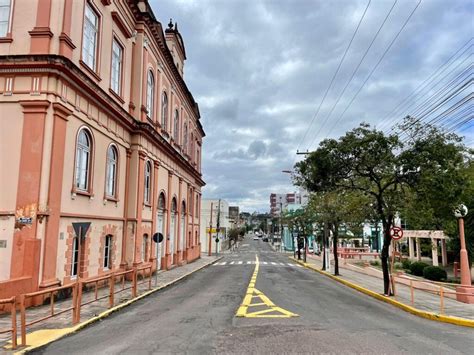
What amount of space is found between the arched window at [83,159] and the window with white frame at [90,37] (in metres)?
2.91

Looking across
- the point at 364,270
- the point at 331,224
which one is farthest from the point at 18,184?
the point at 364,270

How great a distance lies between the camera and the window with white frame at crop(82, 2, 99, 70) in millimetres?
15512

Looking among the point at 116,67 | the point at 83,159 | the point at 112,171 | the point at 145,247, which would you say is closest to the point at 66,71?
the point at 83,159

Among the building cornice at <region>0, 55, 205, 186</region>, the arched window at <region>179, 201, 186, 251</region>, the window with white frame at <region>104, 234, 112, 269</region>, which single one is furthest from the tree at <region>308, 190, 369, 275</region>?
the building cornice at <region>0, 55, 205, 186</region>

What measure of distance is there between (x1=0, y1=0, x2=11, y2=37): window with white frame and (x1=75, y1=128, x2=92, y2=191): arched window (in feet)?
13.8

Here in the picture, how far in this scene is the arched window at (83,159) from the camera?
15188 mm

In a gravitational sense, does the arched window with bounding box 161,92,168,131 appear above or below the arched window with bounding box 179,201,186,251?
above

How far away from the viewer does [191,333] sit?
853 cm

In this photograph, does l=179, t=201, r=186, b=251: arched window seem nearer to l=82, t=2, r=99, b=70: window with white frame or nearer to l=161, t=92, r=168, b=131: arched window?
l=161, t=92, r=168, b=131: arched window

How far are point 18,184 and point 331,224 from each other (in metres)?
21.6

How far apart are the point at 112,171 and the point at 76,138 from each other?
4579mm

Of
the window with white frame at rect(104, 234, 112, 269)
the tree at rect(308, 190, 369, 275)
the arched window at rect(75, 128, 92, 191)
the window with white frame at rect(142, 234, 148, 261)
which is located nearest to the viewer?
the arched window at rect(75, 128, 92, 191)

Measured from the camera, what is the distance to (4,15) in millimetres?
13789

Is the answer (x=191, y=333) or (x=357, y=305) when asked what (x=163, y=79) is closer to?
(x=357, y=305)
